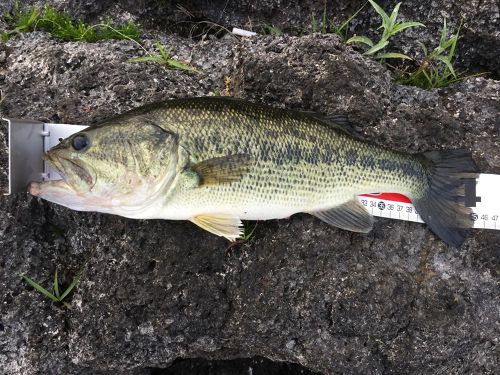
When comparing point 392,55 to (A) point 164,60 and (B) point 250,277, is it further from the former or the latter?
(B) point 250,277

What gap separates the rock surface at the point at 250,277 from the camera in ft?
11.0

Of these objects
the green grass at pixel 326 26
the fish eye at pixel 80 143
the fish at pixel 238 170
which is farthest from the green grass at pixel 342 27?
the fish eye at pixel 80 143

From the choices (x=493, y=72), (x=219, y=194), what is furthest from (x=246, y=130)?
(x=493, y=72)

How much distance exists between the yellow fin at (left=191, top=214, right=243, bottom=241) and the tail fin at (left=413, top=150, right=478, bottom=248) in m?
1.46

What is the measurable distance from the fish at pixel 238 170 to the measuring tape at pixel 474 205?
0.10 meters

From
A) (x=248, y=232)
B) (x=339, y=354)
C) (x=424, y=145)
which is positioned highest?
(x=424, y=145)

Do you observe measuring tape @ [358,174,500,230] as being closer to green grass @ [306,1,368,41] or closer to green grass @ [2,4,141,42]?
green grass @ [306,1,368,41]

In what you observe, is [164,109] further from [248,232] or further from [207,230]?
[248,232]

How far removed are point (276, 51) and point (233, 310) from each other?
219 centimetres

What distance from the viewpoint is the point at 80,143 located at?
9.68 feet

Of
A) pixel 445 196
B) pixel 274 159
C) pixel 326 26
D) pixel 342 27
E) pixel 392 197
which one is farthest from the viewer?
pixel 326 26

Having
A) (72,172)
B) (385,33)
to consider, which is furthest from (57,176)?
(385,33)

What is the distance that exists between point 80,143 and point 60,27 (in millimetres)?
1619

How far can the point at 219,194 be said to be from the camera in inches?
123
